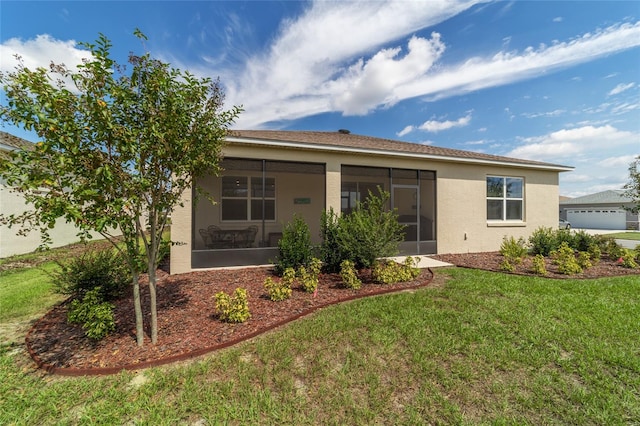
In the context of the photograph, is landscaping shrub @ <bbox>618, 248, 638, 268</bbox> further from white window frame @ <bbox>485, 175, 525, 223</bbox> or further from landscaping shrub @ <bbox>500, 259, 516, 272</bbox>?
landscaping shrub @ <bbox>500, 259, 516, 272</bbox>

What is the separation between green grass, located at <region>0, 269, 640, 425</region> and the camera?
2365mm

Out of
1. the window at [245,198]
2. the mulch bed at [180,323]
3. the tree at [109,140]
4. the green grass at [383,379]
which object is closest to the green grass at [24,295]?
the mulch bed at [180,323]

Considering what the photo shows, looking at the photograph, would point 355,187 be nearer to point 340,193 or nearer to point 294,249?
point 340,193

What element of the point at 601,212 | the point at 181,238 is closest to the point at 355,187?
the point at 181,238

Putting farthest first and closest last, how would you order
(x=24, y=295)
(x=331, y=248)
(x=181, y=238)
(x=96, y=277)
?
1. (x=331, y=248)
2. (x=181, y=238)
3. (x=24, y=295)
4. (x=96, y=277)

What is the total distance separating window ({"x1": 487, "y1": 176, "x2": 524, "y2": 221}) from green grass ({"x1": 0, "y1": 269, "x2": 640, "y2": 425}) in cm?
732

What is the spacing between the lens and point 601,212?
30.0 metres

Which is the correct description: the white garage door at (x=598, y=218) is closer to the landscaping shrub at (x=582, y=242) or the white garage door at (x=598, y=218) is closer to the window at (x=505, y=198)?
the landscaping shrub at (x=582, y=242)

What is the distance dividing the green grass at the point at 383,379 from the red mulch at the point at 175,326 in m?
0.21

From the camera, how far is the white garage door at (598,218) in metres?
28.2

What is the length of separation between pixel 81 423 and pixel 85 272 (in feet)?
10.8

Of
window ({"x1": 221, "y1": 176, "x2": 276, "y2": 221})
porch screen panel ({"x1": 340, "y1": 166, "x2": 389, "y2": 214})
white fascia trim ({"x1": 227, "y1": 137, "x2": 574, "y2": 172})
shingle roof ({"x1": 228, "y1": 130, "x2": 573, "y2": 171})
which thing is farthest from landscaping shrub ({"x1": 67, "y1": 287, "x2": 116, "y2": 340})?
porch screen panel ({"x1": 340, "y1": 166, "x2": 389, "y2": 214})

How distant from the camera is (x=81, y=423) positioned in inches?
89.7

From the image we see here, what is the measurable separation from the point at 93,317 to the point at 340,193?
6.89 m
